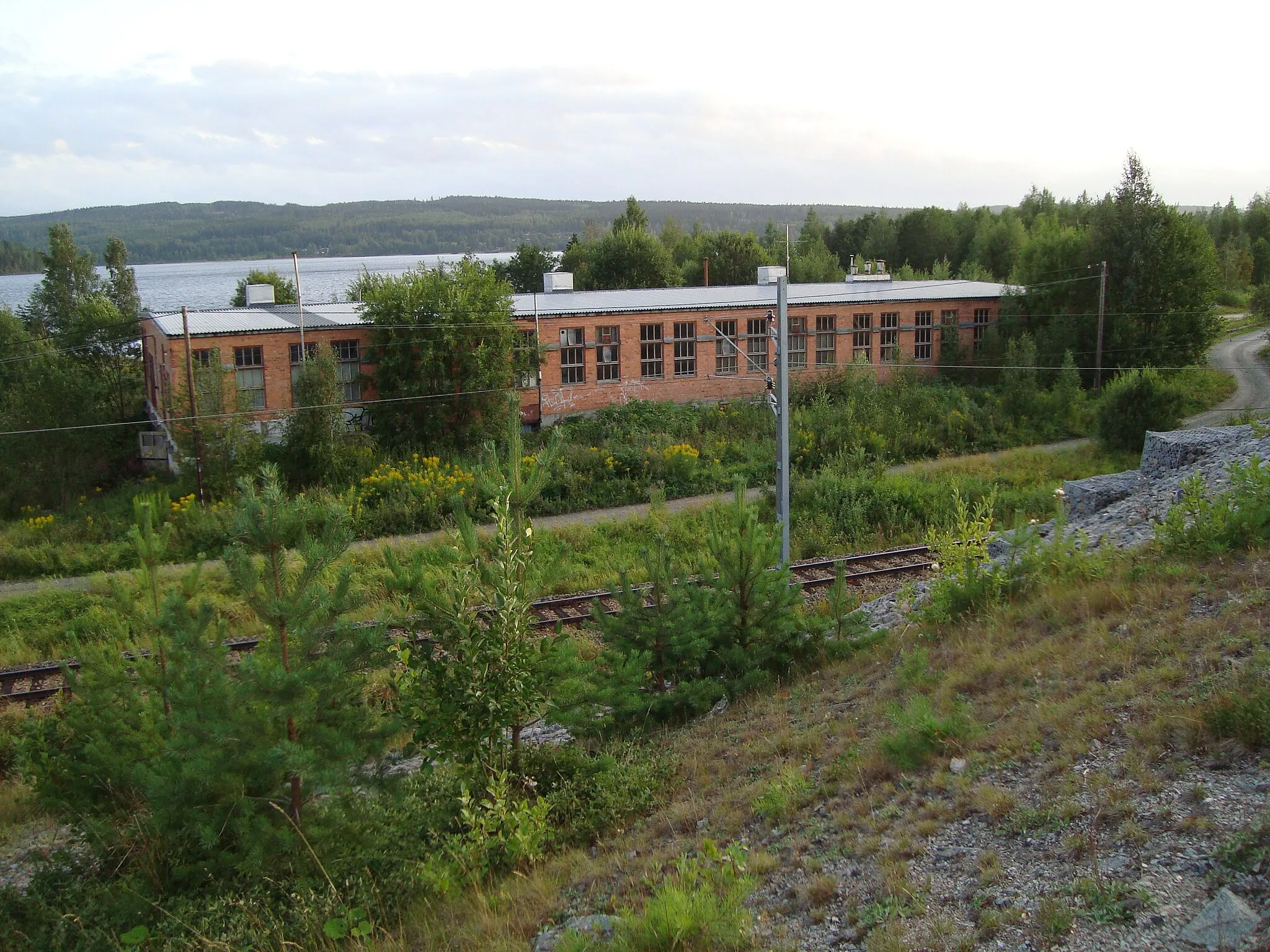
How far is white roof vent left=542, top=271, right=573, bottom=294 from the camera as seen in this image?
3666 cm

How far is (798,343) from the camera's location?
3497 cm

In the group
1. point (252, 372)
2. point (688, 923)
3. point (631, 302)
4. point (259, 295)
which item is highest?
point (259, 295)

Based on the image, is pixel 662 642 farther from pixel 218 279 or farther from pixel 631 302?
pixel 218 279

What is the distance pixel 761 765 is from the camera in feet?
26.6

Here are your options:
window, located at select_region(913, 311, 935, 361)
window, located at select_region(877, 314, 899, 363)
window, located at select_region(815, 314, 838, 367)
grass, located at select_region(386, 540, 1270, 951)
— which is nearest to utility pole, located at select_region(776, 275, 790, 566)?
grass, located at select_region(386, 540, 1270, 951)

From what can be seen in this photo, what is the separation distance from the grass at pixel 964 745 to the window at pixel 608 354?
2262cm

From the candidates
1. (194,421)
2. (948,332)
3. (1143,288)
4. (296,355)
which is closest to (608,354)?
(296,355)

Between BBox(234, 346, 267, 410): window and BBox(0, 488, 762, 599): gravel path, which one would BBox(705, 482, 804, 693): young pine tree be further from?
BBox(234, 346, 267, 410): window

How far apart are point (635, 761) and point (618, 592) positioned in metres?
2.12

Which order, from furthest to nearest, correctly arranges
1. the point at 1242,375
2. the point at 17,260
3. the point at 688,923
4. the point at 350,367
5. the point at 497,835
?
1. the point at 17,260
2. the point at 1242,375
3. the point at 350,367
4. the point at 497,835
5. the point at 688,923

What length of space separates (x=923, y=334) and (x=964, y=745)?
3217cm

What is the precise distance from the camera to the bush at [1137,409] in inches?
1051

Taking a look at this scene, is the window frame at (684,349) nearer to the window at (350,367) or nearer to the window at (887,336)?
the window at (887,336)

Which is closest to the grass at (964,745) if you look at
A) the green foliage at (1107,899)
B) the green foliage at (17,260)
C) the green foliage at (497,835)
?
the green foliage at (1107,899)
